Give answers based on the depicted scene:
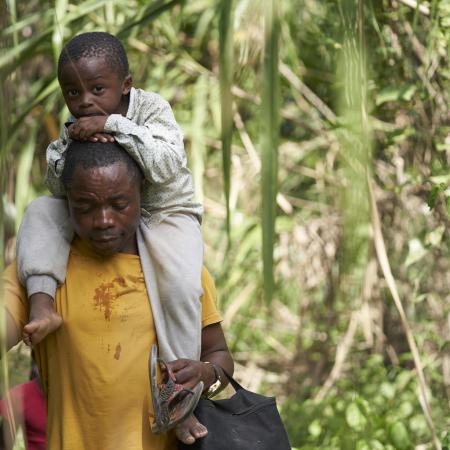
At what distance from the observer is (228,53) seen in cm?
203

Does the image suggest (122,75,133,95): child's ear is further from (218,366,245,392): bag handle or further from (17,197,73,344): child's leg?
(218,366,245,392): bag handle

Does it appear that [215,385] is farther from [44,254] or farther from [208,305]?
[44,254]

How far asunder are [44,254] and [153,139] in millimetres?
319

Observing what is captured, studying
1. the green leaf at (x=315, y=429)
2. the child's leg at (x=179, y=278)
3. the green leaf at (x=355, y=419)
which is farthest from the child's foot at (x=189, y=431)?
the green leaf at (x=315, y=429)

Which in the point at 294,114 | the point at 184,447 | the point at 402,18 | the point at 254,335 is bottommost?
the point at 254,335

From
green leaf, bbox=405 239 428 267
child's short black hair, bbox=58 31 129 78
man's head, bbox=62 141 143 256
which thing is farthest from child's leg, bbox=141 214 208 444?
green leaf, bbox=405 239 428 267

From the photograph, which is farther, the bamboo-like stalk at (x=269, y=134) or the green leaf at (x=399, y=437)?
the green leaf at (x=399, y=437)

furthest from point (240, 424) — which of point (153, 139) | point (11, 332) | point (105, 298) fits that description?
point (153, 139)

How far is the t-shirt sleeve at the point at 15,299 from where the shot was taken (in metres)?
2.24

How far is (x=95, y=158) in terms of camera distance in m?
2.12

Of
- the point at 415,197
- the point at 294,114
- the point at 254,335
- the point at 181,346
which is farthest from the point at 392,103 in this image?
the point at 181,346

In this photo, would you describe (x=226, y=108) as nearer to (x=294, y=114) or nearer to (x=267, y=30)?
(x=267, y=30)

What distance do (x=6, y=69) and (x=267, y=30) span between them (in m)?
0.50

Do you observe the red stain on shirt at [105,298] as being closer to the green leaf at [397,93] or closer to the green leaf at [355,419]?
the green leaf at [355,419]
